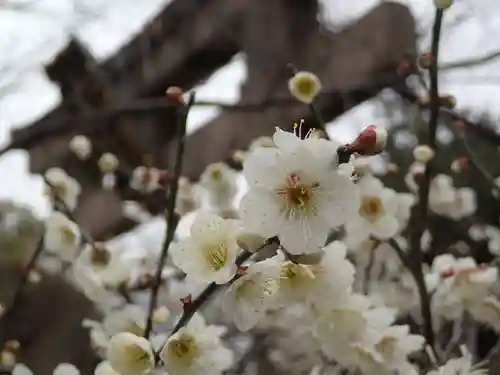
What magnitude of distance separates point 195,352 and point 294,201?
0.16 metres

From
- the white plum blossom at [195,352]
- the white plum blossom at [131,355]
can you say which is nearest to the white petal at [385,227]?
the white plum blossom at [195,352]

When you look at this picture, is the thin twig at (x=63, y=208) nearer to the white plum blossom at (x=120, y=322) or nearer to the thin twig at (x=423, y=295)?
the white plum blossom at (x=120, y=322)

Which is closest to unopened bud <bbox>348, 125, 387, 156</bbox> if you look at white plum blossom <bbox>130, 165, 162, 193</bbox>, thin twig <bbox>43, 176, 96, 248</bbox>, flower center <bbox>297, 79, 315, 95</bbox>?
flower center <bbox>297, 79, 315, 95</bbox>

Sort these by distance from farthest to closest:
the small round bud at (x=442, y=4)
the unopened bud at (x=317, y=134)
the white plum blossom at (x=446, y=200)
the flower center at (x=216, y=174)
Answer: the white plum blossom at (x=446, y=200) → the flower center at (x=216, y=174) → the small round bud at (x=442, y=4) → the unopened bud at (x=317, y=134)

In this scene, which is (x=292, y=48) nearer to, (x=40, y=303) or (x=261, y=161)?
(x=40, y=303)

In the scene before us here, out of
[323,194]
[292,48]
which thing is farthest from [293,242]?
[292,48]

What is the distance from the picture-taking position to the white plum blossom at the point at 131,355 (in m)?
0.45

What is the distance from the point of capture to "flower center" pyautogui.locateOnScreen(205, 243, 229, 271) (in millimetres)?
456

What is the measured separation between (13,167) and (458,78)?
1.26 m

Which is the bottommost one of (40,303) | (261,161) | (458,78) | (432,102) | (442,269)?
(40,303)

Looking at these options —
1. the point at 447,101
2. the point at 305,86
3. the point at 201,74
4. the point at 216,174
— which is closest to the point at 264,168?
the point at 305,86

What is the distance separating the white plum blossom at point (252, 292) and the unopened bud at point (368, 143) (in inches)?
4.2

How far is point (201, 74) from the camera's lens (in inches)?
57.9

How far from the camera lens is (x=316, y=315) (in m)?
0.58
